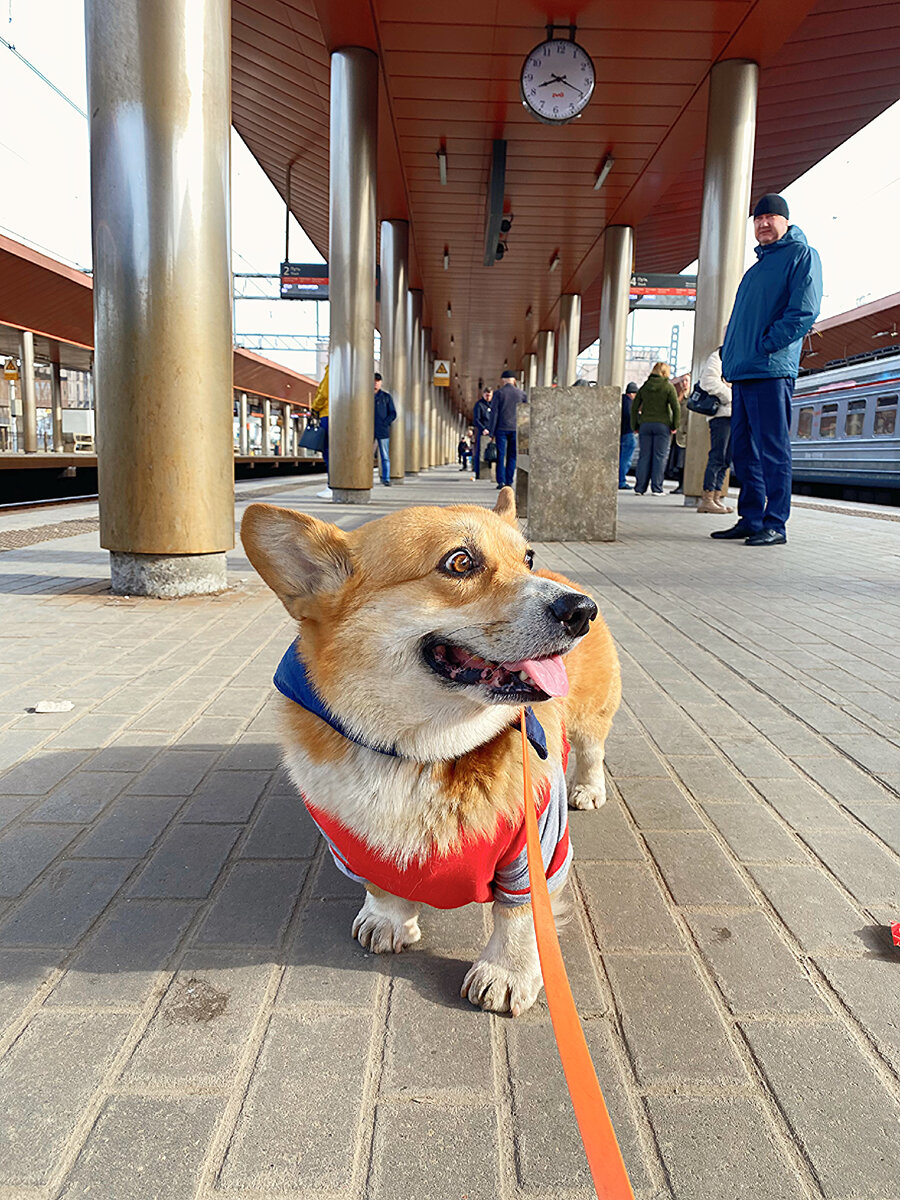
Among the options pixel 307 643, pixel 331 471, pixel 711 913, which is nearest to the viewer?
pixel 307 643

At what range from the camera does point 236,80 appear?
49.8 ft

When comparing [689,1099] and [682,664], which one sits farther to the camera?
[682,664]

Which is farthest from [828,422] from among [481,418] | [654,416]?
[481,418]

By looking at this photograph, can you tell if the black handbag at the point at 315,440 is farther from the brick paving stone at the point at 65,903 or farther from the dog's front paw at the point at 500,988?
the dog's front paw at the point at 500,988

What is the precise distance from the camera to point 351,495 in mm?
14234

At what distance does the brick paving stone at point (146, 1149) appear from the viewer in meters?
1.32

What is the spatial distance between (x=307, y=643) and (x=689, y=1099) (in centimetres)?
121

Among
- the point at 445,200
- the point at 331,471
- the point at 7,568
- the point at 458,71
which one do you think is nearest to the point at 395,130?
the point at 458,71

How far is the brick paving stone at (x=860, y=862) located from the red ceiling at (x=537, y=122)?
1214cm

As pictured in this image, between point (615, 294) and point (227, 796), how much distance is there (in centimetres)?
2090

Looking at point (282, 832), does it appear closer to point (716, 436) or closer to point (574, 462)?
point (574, 462)

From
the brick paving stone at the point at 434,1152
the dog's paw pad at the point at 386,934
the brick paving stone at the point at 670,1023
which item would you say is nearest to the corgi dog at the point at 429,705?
the dog's paw pad at the point at 386,934

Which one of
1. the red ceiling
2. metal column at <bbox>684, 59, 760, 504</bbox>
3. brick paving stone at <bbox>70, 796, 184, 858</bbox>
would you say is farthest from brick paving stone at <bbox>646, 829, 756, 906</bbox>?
the red ceiling

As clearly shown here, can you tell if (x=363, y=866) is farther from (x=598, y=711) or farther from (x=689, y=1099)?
(x=598, y=711)
